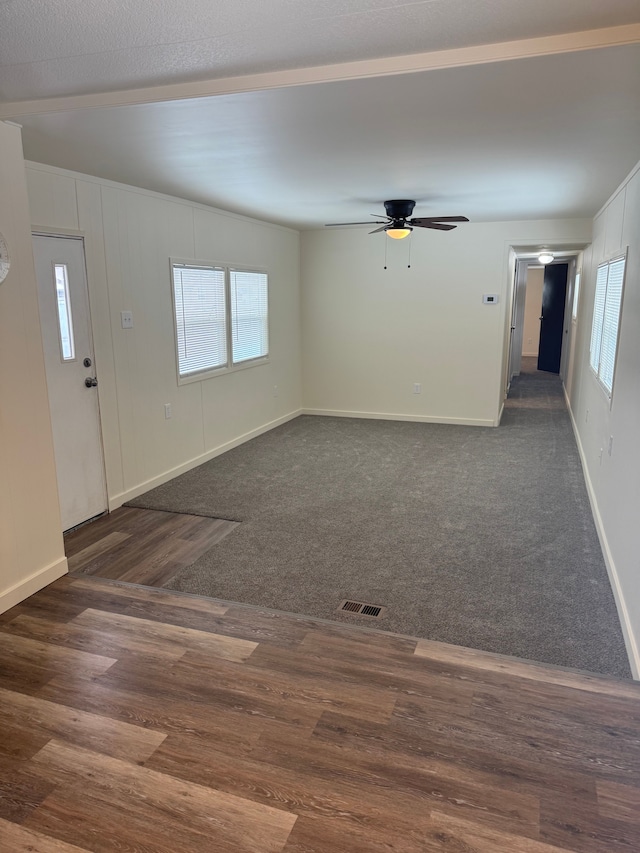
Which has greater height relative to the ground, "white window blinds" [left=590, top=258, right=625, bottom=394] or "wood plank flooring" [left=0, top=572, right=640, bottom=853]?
"white window blinds" [left=590, top=258, right=625, bottom=394]

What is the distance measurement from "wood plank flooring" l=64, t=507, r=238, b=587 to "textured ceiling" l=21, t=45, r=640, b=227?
238 cm

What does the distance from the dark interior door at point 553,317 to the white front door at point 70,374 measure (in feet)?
31.3

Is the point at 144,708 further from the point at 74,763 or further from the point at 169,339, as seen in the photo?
the point at 169,339

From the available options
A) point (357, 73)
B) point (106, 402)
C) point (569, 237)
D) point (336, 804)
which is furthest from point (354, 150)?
point (569, 237)

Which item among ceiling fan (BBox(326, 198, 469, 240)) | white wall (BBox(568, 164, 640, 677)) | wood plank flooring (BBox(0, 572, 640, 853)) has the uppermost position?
ceiling fan (BBox(326, 198, 469, 240))

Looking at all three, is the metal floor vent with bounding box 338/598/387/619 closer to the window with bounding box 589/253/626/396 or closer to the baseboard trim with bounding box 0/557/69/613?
the baseboard trim with bounding box 0/557/69/613

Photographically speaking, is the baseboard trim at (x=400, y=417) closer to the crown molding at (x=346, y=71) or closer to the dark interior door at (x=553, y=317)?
the dark interior door at (x=553, y=317)

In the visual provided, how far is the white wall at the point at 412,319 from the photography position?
22.2ft

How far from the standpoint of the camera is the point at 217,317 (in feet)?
18.7

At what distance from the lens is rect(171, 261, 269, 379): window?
5.15 metres

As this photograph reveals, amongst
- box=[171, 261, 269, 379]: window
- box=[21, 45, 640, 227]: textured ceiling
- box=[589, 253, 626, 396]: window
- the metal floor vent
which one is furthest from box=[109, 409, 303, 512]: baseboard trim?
box=[589, 253, 626, 396]: window

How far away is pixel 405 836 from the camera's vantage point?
1610mm

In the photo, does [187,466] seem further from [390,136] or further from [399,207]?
[390,136]

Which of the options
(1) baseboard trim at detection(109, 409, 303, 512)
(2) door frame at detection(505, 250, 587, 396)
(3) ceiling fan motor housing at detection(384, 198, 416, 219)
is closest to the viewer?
(1) baseboard trim at detection(109, 409, 303, 512)
